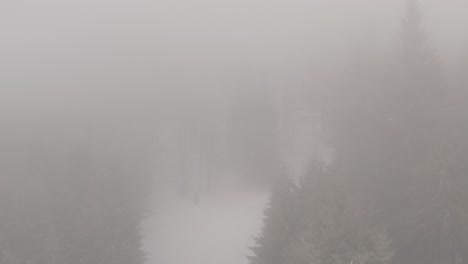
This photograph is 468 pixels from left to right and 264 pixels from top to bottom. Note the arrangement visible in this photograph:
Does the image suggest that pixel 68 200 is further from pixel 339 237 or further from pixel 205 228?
pixel 339 237

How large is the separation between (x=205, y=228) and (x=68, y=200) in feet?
47.0

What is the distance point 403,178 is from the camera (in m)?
24.1

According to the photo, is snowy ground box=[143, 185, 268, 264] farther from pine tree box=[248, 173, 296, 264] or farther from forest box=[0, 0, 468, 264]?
pine tree box=[248, 173, 296, 264]

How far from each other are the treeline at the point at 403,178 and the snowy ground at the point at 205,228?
15163 millimetres

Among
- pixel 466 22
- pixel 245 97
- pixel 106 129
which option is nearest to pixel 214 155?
pixel 245 97

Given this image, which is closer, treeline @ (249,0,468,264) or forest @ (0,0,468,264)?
treeline @ (249,0,468,264)

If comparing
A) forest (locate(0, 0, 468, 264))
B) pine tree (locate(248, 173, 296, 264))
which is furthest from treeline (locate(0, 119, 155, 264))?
pine tree (locate(248, 173, 296, 264))

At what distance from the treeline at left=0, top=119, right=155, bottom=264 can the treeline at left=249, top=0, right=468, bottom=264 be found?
13.2 m

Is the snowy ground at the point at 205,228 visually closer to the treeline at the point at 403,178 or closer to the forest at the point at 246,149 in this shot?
the forest at the point at 246,149

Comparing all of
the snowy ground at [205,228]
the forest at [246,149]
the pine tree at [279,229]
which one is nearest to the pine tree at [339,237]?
the forest at [246,149]

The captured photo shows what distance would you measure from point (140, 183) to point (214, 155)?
34.3 ft

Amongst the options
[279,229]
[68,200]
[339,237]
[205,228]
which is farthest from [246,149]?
[339,237]

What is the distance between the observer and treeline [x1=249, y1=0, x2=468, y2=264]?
67.2 feet

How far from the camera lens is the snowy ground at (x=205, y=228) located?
38.9 m
